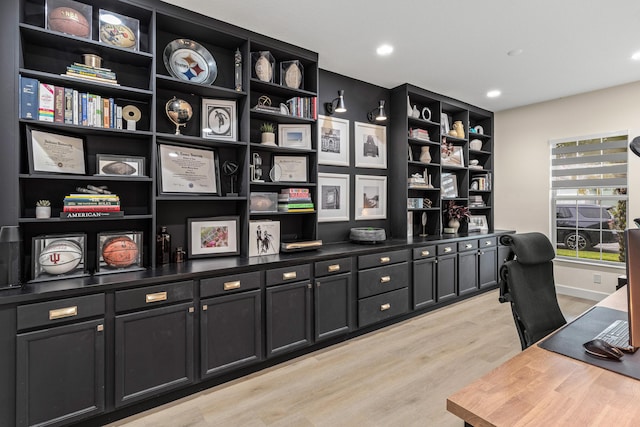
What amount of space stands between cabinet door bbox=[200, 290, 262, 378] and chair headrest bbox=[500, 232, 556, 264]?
5.73 feet

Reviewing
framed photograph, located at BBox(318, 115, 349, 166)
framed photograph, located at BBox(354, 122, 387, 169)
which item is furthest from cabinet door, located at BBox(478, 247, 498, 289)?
framed photograph, located at BBox(318, 115, 349, 166)

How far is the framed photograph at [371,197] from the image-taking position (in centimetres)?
397

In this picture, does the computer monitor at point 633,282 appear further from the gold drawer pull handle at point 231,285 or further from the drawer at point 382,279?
the drawer at point 382,279

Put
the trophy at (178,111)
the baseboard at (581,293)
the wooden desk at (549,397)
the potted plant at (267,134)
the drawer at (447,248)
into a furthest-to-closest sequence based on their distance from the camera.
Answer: the baseboard at (581,293) < the drawer at (447,248) < the potted plant at (267,134) < the trophy at (178,111) < the wooden desk at (549,397)

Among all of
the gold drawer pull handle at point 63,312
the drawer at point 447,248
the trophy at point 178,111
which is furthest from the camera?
the drawer at point 447,248

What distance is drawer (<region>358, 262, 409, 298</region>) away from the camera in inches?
126

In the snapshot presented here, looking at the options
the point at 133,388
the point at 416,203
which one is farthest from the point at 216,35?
the point at 416,203

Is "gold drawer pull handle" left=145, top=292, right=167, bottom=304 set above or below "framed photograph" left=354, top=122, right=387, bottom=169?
below

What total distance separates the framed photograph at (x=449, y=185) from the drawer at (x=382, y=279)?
64.3 inches

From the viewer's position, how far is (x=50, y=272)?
78.8 inches

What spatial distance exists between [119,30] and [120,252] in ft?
5.10

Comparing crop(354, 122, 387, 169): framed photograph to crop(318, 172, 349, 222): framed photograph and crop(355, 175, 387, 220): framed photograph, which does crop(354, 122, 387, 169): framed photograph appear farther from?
crop(318, 172, 349, 222): framed photograph

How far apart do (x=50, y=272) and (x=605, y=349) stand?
2821 mm

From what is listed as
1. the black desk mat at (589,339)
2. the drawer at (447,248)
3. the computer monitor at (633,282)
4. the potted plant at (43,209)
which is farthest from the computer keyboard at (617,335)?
the potted plant at (43,209)
